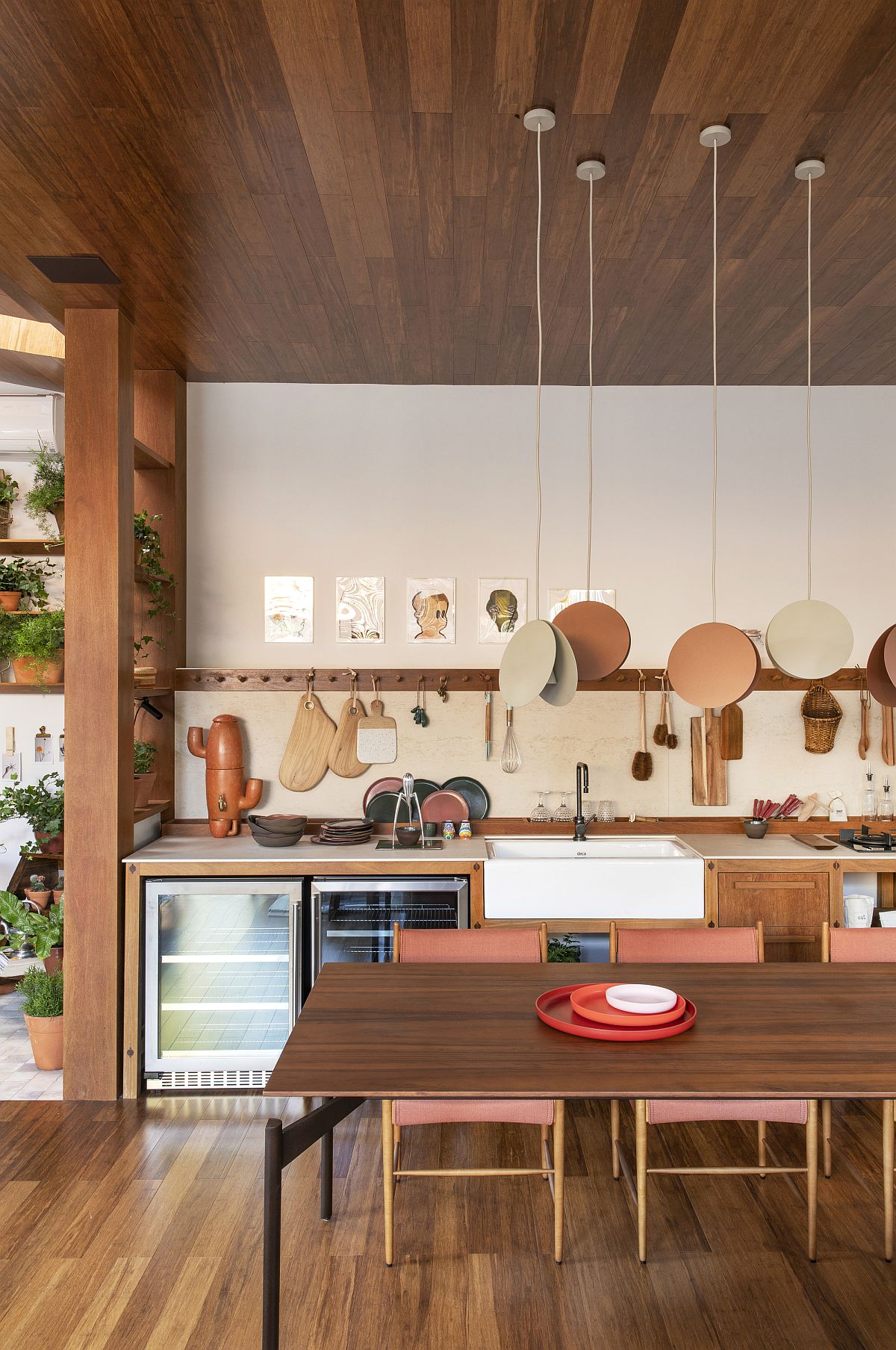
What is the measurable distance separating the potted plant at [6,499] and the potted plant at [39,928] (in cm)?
185

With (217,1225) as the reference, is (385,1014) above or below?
above

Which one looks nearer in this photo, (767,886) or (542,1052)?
(542,1052)

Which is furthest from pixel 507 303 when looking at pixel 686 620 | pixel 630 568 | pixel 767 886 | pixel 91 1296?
pixel 91 1296

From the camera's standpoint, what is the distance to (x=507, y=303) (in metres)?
3.61

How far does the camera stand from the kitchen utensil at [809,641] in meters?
2.61

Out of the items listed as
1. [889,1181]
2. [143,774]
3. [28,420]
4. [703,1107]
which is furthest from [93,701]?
[889,1181]

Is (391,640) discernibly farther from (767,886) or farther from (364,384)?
(767,886)

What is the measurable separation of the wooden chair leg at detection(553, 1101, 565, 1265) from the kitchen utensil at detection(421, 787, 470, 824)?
1.95 metres

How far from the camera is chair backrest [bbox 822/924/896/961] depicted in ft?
9.65

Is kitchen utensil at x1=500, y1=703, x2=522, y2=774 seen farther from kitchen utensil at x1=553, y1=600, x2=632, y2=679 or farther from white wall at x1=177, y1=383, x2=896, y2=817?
kitchen utensil at x1=553, y1=600, x2=632, y2=679

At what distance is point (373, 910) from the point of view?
395 cm

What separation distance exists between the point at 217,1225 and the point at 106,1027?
3.63 feet

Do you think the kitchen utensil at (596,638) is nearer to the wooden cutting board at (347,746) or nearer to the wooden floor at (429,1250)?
the wooden floor at (429,1250)

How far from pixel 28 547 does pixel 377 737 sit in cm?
205
